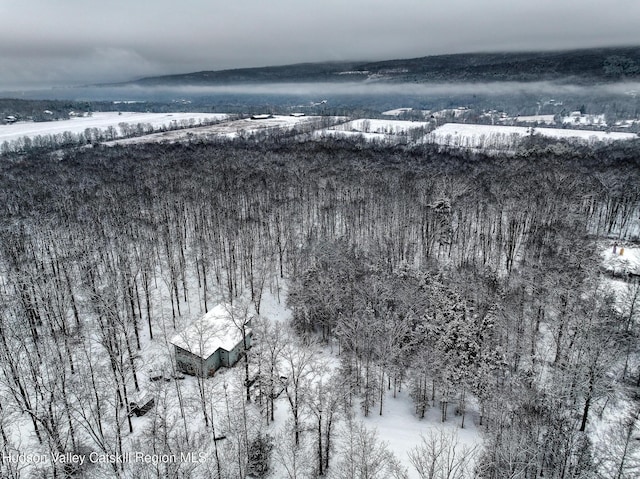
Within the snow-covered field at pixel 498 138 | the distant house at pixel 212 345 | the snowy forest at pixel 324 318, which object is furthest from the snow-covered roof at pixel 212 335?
the snow-covered field at pixel 498 138

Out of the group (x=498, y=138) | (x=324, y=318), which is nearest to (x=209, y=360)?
(x=324, y=318)

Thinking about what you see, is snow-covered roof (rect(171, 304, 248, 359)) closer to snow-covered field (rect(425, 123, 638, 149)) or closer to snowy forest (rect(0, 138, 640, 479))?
snowy forest (rect(0, 138, 640, 479))

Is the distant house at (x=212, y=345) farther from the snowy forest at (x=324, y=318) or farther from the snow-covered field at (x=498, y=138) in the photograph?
the snow-covered field at (x=498, y=138)

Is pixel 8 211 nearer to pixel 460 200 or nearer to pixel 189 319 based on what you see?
pixel 189 319

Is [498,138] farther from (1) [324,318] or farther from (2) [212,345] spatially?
(2) [212,345]

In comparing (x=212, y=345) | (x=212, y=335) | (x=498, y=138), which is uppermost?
(x=498, y=138)
